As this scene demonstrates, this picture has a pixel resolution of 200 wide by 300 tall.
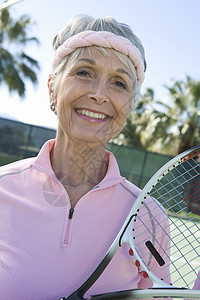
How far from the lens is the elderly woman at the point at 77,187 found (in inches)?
43.6

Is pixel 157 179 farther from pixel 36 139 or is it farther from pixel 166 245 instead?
pixel 36 139

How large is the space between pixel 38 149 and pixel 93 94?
7309mm

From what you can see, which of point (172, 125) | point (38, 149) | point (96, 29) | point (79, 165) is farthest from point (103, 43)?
point (172, 125)

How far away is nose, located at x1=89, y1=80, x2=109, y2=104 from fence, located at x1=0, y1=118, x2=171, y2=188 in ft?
23.0

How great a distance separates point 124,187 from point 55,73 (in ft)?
1.33

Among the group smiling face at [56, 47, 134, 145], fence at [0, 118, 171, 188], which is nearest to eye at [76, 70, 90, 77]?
smiling face at [56, 47, 134, 145]

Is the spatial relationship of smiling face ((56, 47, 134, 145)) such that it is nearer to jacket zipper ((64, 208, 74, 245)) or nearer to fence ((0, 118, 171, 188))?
jacket zipper ((64, 208, 74, 245))

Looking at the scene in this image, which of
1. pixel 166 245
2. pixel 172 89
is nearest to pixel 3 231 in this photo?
pixel 166 245

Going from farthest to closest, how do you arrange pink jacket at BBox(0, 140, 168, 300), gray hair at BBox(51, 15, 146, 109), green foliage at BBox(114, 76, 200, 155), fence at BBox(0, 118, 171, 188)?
green foliage at BBox(114, 76, 200, 155)
fence at BBox(0, 118, 171, 188)
gray hair at BBox(51, 15, 146, 109)
pink jacket at BBox(0, 140, 168, 300)

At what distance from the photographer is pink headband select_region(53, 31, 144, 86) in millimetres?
1170

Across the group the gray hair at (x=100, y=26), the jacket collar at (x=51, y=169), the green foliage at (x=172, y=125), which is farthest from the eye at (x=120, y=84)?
the green foliage at (x=172, y=125)

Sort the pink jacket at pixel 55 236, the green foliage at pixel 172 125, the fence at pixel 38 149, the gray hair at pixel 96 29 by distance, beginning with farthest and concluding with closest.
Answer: the green foliage at pixel 172 125
the fence at pixel 38 149
the gray hair at pixel 96 29
the pink jacket at pixel 55 236

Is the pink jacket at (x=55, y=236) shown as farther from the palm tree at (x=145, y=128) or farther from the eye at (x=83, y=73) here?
the palm tree at (x=145, y=128)

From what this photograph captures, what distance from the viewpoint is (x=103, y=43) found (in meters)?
→ 1.17
